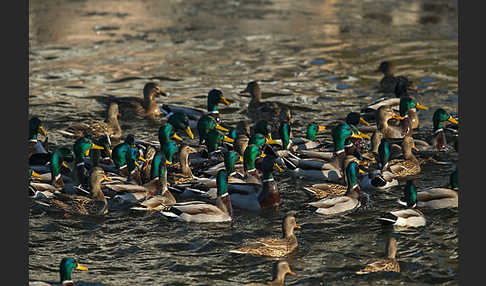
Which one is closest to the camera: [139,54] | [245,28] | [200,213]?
[200,213]

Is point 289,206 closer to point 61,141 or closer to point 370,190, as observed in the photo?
point 370,190

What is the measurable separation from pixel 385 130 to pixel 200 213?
4987 millimetres

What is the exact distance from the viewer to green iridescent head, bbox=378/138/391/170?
42.7 ft

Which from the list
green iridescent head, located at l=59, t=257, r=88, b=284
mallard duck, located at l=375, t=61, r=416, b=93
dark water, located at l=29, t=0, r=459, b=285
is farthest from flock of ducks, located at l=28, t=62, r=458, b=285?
mallard duck, located at l=375, t=61, r=416, b=93

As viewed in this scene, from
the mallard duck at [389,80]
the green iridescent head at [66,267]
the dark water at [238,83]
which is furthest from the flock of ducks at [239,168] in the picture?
the mallard duck at [389,80]

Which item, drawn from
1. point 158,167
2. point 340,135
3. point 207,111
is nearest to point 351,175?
point 340,135

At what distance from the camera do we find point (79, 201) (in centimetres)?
1158

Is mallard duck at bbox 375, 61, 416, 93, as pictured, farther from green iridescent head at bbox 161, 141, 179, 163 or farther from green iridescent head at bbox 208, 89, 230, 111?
green iridescent head at bbox 161, 141, 179, 163

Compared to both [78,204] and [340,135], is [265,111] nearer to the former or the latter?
[340,135]

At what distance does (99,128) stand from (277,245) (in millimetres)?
5910

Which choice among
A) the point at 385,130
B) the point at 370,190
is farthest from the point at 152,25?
the point at 370,190

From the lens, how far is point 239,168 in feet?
43.6

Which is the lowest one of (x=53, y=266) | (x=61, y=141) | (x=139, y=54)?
(x=53, y=266)

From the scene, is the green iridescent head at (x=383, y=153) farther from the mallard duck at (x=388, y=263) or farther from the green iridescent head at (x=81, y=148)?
the green iridescent head at (x=81, y=148)
